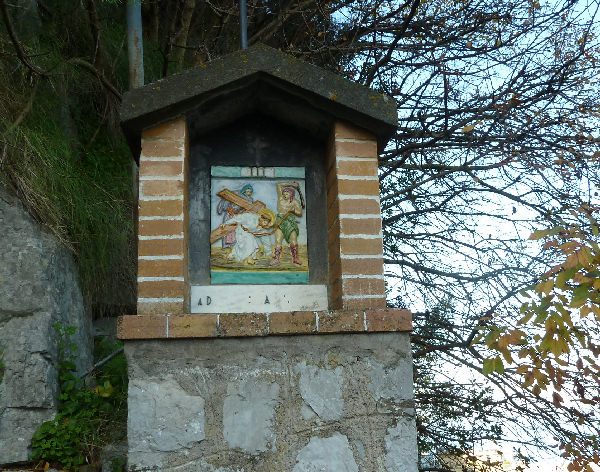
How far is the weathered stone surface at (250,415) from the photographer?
121 inches

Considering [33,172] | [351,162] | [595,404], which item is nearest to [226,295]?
[351,162]

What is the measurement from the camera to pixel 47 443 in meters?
3.84

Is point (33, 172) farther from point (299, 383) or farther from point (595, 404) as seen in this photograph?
point (595, 404)

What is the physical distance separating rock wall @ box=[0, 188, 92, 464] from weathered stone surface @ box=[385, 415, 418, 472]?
6.82ft

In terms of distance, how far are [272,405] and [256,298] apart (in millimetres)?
594

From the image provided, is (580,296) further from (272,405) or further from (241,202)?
(241,202)

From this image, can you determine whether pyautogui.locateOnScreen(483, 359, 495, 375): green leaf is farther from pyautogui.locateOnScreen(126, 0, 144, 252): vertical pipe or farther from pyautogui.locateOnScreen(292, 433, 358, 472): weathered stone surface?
pyautogui.locateOnScreen(126, 0, 144, 252): vertical pipe

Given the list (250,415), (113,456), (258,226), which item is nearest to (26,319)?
(113,456)

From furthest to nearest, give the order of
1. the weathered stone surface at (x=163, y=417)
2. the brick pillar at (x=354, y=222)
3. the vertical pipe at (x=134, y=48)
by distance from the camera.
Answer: the vertical pipe at (x=134, y=48) → the brick pillar at (x=354, y=222) → the weathered stone surface at (x=163, y=417)

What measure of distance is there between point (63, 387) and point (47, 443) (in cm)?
40

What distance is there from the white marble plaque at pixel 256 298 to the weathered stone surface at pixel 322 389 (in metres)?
0.41

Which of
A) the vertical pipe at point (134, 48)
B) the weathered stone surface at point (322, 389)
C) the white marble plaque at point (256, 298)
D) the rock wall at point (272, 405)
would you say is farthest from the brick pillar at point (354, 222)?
the vertical pipe at point (134, 48)

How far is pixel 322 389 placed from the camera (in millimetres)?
3188

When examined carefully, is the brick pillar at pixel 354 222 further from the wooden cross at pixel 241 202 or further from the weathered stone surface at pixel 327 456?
the weathered stone surface at pixel 327 456
